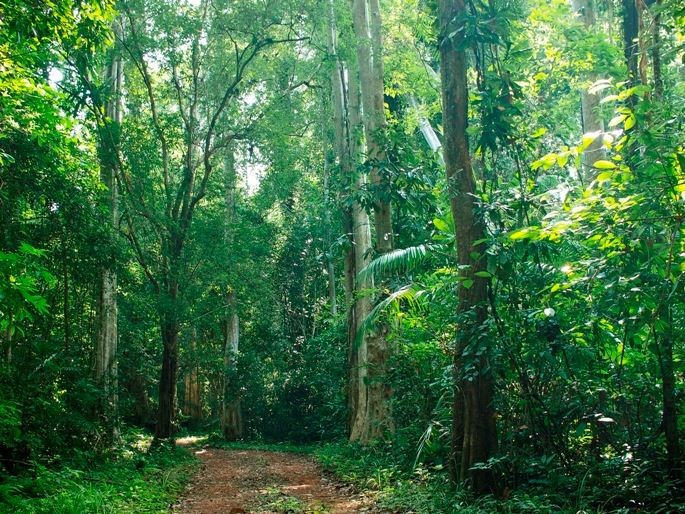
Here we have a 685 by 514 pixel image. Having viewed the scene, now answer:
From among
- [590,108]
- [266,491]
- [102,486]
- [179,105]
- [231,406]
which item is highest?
[179,105]

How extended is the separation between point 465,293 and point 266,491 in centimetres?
478

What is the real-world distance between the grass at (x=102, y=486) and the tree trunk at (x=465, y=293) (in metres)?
3.70

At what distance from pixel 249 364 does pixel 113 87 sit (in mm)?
12114

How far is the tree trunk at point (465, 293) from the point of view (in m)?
6.16

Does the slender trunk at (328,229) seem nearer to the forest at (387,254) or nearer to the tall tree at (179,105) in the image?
the forest at (387,254)

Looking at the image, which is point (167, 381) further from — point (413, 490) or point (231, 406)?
point (231, 406)

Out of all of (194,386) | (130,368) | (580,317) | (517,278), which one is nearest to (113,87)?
(130,368)

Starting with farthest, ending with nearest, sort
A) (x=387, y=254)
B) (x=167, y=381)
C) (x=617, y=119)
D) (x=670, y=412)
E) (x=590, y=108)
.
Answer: (x=167, y=381) → (x=590, y=108) → (x=387, y=254) → (x=670, y=412) → (x=617, y=119)

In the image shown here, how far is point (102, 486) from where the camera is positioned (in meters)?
7.93

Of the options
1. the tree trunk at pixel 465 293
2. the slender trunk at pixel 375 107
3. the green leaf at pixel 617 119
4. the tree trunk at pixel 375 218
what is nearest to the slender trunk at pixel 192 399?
the tree trunk at pixel 375 218

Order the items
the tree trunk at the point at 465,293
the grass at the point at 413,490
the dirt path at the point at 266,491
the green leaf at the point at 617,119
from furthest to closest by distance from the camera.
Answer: the dirt path at the point at 266,491, the tree trunk at the point at 465,293, the grass at the point at 413,490, the green leaf at the point at 617,119

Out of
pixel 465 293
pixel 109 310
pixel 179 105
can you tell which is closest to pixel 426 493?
pixel 465 293

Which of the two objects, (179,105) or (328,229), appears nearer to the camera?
(179,105)

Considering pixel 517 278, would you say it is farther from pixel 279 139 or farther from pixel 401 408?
pixel 279 139
